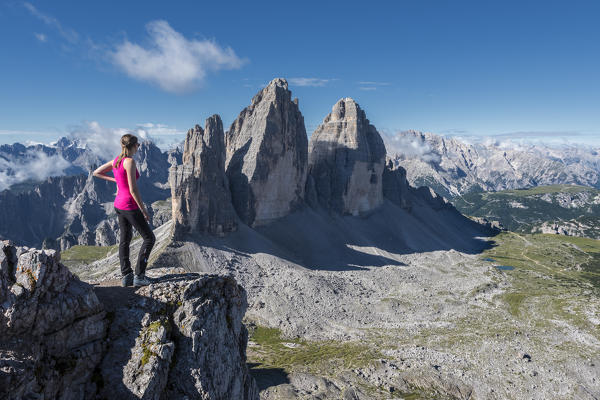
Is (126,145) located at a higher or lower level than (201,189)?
higher

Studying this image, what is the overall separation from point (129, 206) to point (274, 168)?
88.1 metres

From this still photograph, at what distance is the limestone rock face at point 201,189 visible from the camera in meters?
76.3

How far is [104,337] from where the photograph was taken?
10.6 meters

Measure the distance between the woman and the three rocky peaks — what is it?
214ft

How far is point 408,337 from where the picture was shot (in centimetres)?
5928

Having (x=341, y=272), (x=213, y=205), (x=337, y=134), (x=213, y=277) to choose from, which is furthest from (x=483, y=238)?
(x=213, y=277)

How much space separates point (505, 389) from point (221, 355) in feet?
152

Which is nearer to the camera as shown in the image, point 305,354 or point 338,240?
point 305,354

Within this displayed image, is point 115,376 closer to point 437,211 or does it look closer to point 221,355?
point 221,355

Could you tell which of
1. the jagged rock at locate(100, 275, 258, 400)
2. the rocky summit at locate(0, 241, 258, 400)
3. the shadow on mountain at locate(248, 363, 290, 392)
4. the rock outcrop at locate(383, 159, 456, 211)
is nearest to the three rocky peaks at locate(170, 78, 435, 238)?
the rock outcrop at locate(383, 159, 456, 211)

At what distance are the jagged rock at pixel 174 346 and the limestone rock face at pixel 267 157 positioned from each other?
8064 centimetres

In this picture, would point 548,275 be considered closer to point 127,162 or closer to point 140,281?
point 140,281

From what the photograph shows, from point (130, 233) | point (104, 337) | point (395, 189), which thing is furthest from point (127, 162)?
point (395, 189)

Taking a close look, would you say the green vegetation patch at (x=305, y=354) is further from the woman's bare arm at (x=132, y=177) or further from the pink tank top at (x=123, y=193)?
the woman's bare arm at (x=132, y=177)
